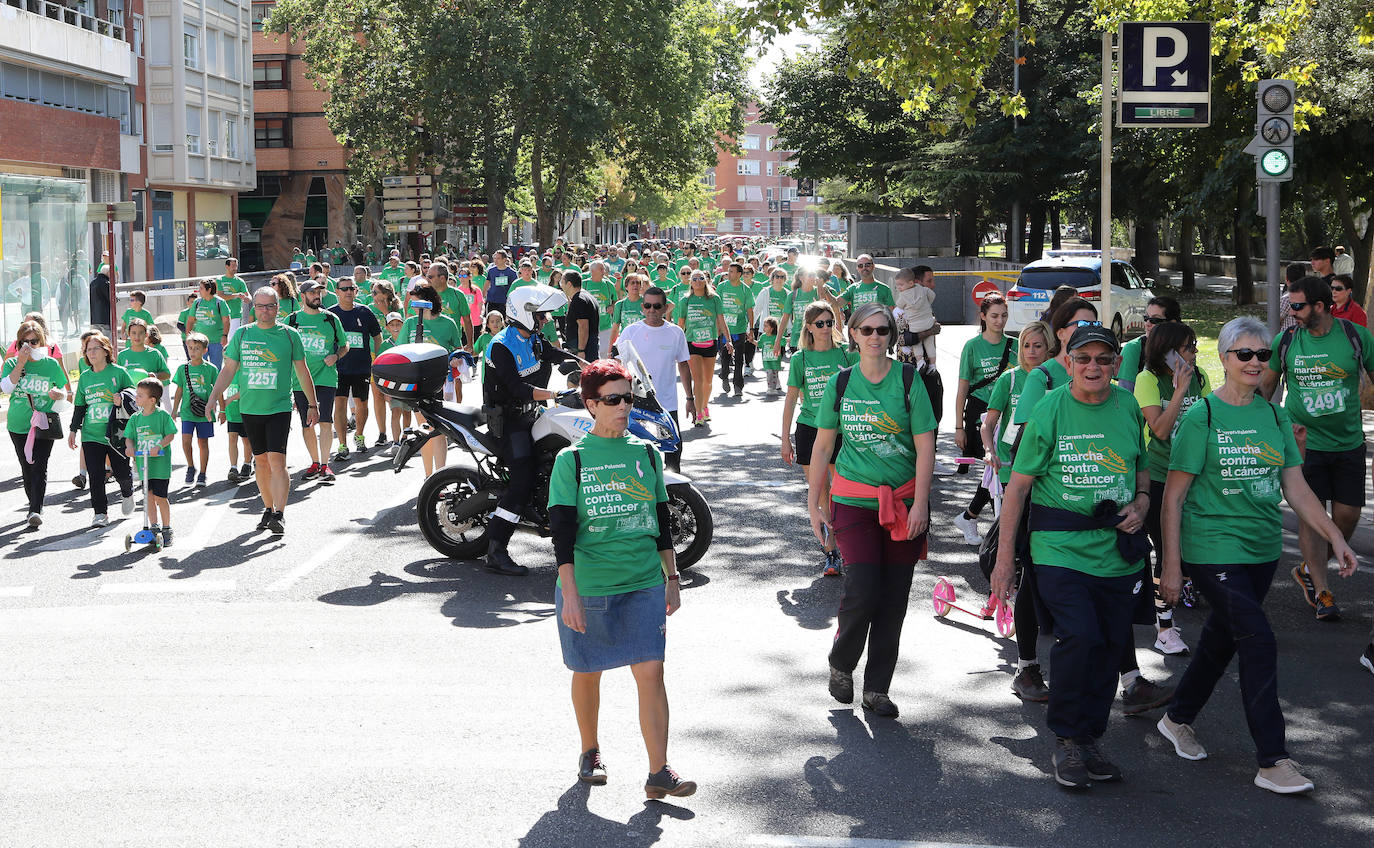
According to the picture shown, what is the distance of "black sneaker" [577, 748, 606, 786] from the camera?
5.39 metres

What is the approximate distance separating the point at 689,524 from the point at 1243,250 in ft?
100

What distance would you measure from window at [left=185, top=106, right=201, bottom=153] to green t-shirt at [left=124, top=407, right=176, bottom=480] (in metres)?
50.4

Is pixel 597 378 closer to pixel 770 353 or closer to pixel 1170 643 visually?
pixel 1170 643

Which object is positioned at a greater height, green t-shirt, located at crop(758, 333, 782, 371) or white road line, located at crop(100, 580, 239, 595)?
green t-shirt, located at crop(758, 333, 782, 371)

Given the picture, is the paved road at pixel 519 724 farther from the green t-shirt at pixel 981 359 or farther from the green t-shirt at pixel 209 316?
the green t-shirt at pixel 209 316

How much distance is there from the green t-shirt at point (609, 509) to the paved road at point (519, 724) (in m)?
0.80

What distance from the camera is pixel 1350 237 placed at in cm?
2898

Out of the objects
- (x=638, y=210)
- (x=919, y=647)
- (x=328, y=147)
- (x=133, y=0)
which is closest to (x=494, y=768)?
(x=919, y=647)

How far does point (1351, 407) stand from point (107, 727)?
6437 millimetres

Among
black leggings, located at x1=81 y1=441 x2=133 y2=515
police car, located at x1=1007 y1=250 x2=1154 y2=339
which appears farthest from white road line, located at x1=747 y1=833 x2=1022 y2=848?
police car, located at x1=1007 y1=250 x2=1154 y2=339

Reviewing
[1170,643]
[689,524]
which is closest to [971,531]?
[689,524]

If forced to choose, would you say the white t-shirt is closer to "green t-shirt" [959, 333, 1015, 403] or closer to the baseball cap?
"green t-shirt" [959, 333, 1015, 403]

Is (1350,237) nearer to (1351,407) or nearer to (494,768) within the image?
(1351,407)

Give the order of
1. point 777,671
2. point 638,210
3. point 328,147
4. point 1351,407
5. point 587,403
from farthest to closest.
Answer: point 638,210 < point 328,147 < point 1351,407 < point 777,671 < point 587,403
